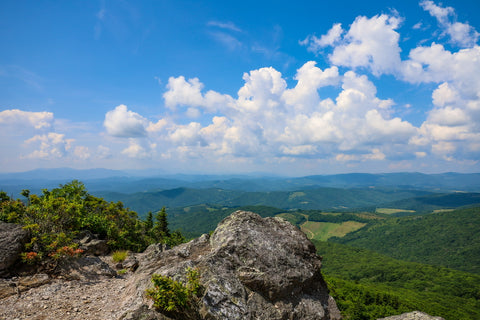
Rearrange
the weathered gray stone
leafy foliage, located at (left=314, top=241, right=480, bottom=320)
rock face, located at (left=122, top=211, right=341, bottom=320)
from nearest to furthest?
rock face, located at (left=122, top=211, right=341, bottom=320), the weathered gray stone, leafy foliage, located at (left=314, top=241, right=480, bottom=320)

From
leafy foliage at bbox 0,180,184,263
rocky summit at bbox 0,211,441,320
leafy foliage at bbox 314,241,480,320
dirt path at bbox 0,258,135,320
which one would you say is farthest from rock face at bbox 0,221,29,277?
leafy foliage at bbox 314,241,480,320

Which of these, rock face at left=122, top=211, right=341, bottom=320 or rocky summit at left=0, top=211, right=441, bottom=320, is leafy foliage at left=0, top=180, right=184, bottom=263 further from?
rock face at left=122, top=211, right=341, bottom=320

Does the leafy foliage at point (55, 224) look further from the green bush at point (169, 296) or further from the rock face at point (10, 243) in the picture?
the green bush at point (169, 296)

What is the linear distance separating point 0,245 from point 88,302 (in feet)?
24.7

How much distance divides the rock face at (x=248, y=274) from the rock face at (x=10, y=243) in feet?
26.0

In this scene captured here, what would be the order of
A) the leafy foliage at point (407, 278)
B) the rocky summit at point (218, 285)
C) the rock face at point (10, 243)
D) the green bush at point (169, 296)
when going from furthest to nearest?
the leafy foliage at point (407, 278) → the rock face at point (10, 243) → the rocky summit at point (218, 285) → the green bush at point (169, 296)

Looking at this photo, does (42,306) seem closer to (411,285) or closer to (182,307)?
(182,307)

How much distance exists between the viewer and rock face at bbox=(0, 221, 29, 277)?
499 inches

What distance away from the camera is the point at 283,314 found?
407 inches

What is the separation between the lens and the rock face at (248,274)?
895 cm

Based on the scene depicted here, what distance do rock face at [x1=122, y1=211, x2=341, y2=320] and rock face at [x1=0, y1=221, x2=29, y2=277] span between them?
7940 millimetres

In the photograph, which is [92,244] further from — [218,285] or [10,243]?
[218,285]

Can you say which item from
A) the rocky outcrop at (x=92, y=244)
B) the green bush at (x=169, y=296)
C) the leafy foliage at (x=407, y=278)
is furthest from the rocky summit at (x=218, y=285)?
the leafy foliage at (x=407, y=278)

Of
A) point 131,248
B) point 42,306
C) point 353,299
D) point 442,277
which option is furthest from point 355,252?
point 42,306
